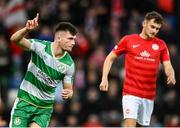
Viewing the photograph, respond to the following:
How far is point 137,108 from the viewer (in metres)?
12.7

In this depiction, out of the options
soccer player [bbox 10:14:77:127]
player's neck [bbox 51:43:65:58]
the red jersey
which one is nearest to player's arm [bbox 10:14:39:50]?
soccer player [bbox 10:14:77:127]

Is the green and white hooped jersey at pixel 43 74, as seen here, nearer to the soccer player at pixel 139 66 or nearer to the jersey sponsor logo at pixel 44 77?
the jersey sponsor logo at pixel 44 77

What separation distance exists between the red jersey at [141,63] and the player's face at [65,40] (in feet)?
3.96

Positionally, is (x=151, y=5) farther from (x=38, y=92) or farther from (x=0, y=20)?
(x=38, y=92)

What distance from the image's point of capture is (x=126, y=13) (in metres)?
19.7

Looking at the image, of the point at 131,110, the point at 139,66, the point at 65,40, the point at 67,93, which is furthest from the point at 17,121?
the point at 139,66

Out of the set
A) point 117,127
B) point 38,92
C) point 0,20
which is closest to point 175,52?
point 117,127

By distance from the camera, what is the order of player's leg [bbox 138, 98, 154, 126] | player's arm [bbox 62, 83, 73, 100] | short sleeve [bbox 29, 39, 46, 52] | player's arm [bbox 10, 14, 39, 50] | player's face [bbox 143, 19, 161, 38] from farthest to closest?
player's leg [bbox 138, 98, 154, 126] → player's face [bbox 143, 19, 161, 38] → short sleeve [bbox 29, 39, 46, 52] → player's arm [bbox 62, 83, 73, 100] → player's arm [bbox 10, 14, 39, 50]

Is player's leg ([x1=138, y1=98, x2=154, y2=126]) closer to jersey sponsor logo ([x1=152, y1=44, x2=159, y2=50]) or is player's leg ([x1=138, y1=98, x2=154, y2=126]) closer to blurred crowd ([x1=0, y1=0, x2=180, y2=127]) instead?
jersey sponsor logo ([x1=152, y1=44, x2=159, y2=50])

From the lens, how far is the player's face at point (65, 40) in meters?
11.7

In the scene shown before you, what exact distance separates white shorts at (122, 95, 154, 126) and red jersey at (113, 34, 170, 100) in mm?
80

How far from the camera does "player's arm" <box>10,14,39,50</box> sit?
11047 mm

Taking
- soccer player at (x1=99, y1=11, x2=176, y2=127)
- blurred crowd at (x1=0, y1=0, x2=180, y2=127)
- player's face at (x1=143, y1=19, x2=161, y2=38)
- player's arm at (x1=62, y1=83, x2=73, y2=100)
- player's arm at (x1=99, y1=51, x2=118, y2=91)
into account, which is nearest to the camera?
player's arm at (x1=62, y1=83, x2=73, y2=100)

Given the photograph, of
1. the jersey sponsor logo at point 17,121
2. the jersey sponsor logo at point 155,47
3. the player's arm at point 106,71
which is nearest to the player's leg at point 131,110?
the player's arm at point 106,71
